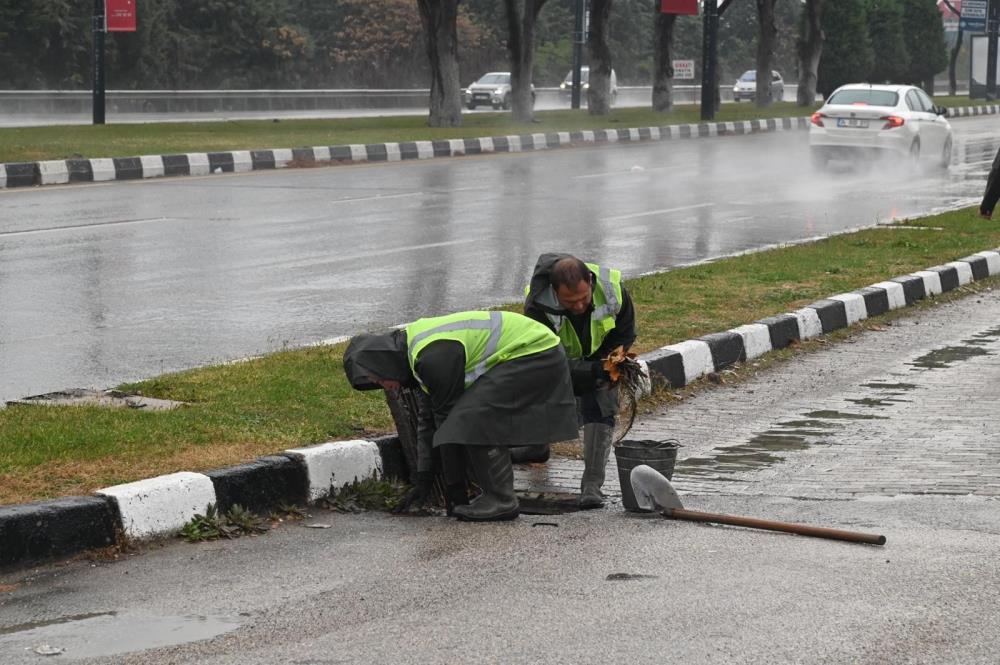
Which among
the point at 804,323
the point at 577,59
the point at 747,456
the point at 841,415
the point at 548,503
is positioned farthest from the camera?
the point at 577,59

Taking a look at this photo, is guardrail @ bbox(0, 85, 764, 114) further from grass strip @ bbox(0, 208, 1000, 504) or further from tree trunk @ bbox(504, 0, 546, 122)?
grass strip @ bbox(0, 208, 1000, 504)

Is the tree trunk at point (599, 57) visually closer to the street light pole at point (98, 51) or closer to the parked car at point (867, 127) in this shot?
the parked car at point (867, 127)

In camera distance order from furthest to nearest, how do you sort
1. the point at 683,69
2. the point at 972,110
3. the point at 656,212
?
1. the point at 972,110
2. the point at 683,69
3. the point at 656,212

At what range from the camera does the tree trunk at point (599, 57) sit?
38.2 m

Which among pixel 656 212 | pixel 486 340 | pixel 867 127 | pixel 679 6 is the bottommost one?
pixel 656 212

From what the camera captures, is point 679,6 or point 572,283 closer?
point 572,283

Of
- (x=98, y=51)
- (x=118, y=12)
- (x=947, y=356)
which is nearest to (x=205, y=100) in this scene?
(x=118, y=12)

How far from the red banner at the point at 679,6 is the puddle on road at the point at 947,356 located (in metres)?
29.0

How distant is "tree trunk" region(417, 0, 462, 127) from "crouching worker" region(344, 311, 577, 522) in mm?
25053

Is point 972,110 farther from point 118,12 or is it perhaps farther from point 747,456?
point 747,456

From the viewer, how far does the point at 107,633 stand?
4684 mm

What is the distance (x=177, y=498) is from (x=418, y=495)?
946 millimetres

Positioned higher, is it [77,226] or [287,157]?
[287,157]

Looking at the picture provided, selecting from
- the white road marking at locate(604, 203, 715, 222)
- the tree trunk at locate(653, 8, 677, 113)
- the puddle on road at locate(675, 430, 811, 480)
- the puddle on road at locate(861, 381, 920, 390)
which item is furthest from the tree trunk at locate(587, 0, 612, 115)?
the puddle on road at locate(675, 430, 811, 480)
